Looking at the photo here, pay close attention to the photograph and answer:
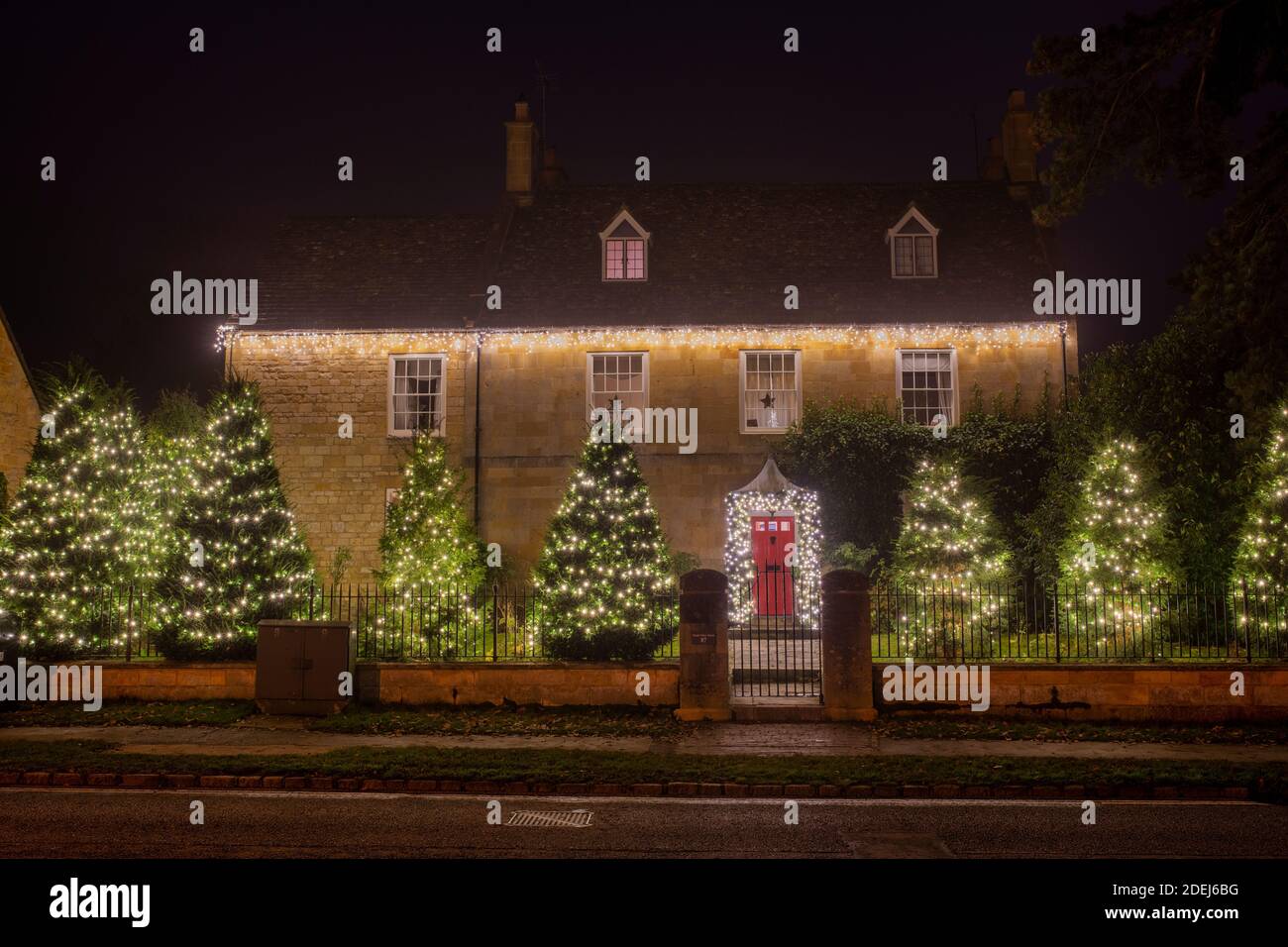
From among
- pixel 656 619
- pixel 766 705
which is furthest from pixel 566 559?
pixel 766 705

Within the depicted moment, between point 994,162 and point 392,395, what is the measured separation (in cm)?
1888

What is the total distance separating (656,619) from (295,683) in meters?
5.40

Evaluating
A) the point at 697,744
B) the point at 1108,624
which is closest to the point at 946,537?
the point at 1108,624

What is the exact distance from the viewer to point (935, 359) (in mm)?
22953

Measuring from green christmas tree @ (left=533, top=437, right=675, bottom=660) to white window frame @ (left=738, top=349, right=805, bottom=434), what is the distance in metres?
8.29

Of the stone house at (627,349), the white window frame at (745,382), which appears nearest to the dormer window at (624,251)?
the stone house at (627,349)

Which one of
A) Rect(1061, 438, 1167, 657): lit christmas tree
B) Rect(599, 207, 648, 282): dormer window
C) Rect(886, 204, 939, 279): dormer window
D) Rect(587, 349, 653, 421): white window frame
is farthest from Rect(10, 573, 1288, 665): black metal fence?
Rect(599, 207, 648, 282): dormer window

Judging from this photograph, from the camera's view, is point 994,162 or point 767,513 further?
point 994,162

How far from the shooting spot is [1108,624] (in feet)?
51.8

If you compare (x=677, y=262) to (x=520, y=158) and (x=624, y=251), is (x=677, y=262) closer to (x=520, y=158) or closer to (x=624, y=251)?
(x=624, y=251)

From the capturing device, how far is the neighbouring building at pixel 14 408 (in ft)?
91.8

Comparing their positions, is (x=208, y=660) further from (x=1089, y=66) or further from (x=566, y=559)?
(x=1089, y=66)

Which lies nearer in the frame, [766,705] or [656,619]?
[766,705]

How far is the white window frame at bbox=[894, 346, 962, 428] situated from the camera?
2262cm
